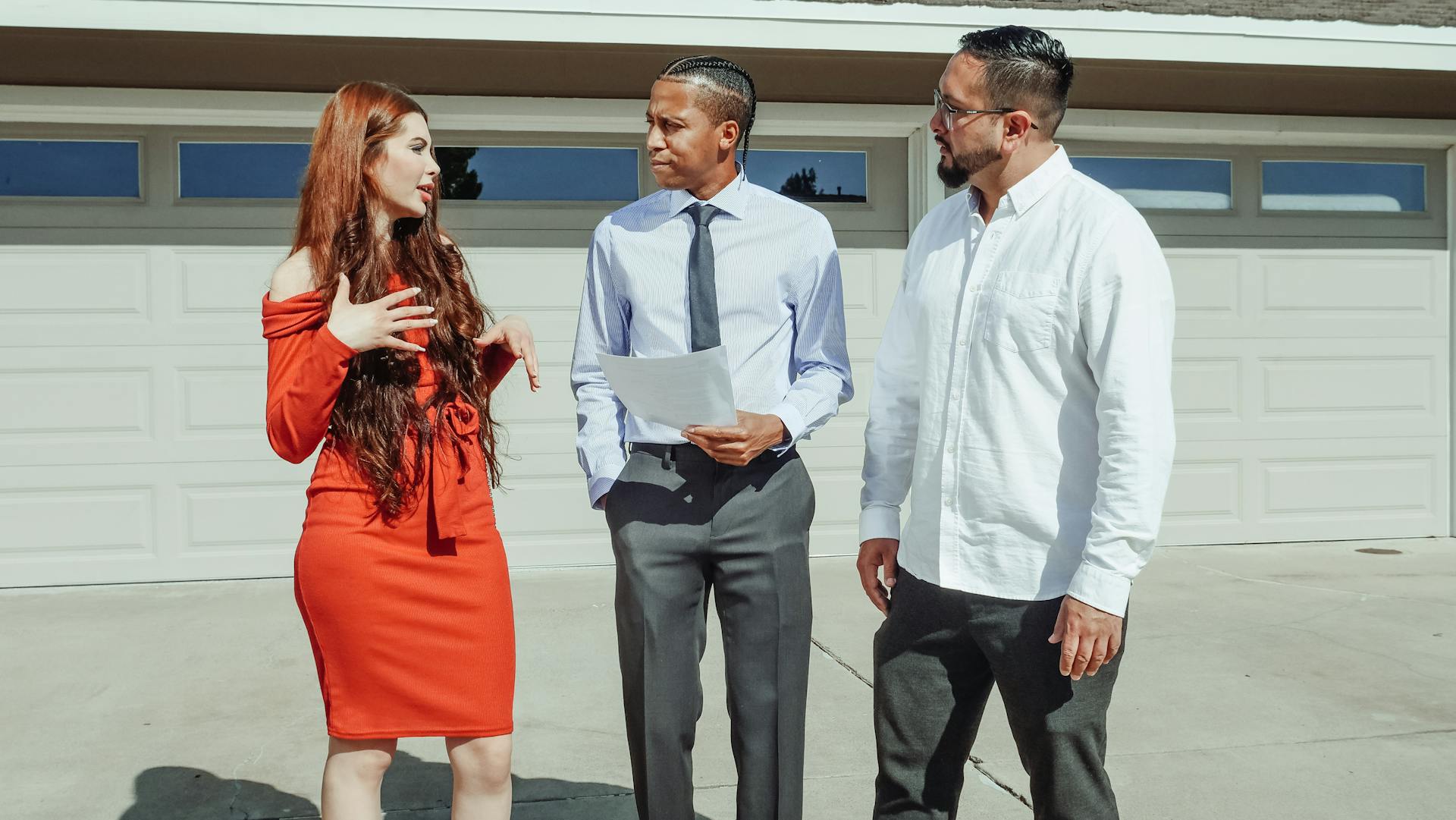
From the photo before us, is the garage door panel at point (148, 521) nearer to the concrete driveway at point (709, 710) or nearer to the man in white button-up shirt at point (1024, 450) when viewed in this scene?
the concrete driveway at point (709, 710)

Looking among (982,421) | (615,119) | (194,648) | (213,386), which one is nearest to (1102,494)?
(982,421)

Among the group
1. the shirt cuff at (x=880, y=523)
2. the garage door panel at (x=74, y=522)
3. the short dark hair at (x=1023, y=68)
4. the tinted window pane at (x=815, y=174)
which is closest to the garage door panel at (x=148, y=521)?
the garage door panel at (x=74, y=522)

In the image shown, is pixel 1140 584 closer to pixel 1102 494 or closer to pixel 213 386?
pixel 1102 494

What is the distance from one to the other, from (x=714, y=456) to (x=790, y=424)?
19cm

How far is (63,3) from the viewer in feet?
17.9

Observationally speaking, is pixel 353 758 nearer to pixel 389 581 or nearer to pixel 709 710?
pixel 389 581

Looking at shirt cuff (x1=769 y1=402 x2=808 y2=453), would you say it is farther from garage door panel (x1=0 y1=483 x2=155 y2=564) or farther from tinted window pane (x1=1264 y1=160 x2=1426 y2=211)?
tinted window pane (x1=1264 y1=160 x2=1426 y2=211)

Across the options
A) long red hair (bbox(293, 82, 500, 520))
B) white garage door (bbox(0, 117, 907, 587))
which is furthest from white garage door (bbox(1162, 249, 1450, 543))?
long red hair (bbox(293, 82, 500, 520))

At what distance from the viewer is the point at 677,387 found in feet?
6.98

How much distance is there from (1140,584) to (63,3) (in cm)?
591

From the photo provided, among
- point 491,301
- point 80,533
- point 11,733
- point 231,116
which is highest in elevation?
point 231,116

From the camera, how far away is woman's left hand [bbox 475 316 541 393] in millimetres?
2352

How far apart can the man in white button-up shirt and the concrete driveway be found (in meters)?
1.22

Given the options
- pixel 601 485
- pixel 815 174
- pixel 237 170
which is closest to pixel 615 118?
pixel 815 174
